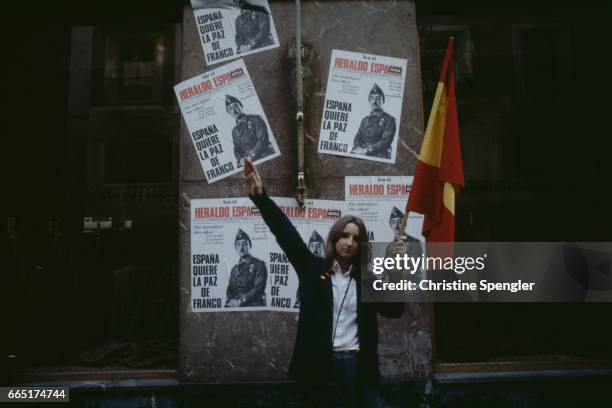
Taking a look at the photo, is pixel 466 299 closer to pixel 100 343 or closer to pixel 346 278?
pixel 346 278

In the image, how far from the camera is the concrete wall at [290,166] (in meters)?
4.07

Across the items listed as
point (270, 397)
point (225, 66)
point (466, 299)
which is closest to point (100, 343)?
point (270, 397)

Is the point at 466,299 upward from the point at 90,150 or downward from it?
downward

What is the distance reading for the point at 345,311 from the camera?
294cm

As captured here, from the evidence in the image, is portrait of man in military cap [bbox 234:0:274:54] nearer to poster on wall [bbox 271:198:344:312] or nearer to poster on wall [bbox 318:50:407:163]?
poster on wall [bbox 318:50:407:163]

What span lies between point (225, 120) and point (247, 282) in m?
1.62

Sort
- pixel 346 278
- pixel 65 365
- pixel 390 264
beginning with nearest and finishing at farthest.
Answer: pixel 346 278
pixel 390 264
pixel 65 365

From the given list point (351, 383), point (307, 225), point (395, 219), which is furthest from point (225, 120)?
point (351, 383)

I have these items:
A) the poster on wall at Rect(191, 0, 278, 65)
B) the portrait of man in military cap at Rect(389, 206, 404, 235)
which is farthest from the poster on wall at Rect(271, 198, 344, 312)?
the poster on wall at Rect(191, 0, 278, 65)

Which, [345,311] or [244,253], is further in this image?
[244,253]

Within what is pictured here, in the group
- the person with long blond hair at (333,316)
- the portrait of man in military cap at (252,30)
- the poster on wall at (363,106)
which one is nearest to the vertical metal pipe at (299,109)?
the poster on wall at (363,106)

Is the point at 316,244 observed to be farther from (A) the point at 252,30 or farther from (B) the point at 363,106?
(A) the point at 252,30

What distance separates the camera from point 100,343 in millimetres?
4941

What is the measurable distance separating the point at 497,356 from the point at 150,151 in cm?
438
